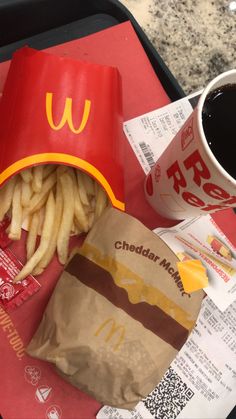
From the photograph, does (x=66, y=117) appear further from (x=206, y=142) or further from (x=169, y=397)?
(x=169, y=397)

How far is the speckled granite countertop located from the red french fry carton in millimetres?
243

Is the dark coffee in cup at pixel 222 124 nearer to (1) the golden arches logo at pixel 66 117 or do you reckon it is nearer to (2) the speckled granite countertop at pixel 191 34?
(1) the golden arches logo at pixel 66 117

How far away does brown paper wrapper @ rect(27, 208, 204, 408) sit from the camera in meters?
0.61

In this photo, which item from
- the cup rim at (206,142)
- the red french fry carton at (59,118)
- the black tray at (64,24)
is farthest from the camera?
the black tray at (64,24)

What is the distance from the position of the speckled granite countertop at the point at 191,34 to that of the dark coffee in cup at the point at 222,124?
1.14 feet

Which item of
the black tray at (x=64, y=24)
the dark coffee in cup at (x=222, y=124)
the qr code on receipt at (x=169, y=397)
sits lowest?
the qr code on receipt at (x=169, y=397)

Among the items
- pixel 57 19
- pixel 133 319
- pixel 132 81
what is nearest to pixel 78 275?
pixel 133 319

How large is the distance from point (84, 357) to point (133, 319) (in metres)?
0.08

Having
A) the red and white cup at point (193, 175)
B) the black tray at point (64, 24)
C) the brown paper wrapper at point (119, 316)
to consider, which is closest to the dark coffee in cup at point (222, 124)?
the red and white cup at point (193, 175)

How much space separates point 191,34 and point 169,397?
0.71 m

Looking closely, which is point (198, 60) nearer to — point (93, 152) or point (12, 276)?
point (93, 152)

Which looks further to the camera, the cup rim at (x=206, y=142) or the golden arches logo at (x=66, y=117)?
the golden arches logo at (x=66, y=117)

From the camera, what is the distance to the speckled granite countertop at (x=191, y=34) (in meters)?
0.92

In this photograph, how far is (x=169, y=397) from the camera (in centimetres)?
76
